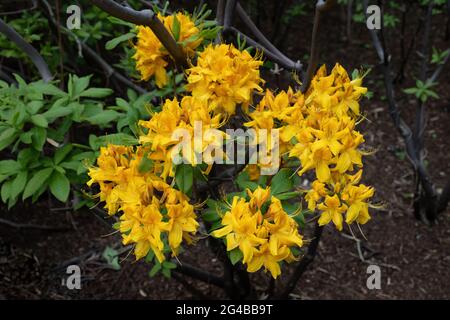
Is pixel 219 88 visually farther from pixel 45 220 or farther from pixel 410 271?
pixel 45 220

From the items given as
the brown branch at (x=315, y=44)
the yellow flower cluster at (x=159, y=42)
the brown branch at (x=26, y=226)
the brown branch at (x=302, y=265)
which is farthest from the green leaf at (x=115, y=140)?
the brown branch at (x=26, y=226)

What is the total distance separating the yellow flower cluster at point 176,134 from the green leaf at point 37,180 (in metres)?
0.57

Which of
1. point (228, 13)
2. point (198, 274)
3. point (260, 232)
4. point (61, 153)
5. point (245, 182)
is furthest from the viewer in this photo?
point (198, 274)

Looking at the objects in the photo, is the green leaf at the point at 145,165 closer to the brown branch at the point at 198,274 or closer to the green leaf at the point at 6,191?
the green leaf at the point at 6,191

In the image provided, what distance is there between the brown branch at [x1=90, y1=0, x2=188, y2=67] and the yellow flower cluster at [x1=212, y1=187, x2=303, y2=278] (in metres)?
0.55

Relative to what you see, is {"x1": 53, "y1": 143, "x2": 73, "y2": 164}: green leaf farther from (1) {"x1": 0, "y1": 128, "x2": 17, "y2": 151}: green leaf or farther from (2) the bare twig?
(2) the bare twig

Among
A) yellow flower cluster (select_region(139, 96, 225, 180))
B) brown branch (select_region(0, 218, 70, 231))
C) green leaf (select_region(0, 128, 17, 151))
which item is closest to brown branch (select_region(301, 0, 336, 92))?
yellow flower cluster (select_region(139, 96, 225, 180))

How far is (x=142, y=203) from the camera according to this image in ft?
5.00

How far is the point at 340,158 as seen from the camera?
1555 mm

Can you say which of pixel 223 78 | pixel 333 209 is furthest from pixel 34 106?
pixel 333 209

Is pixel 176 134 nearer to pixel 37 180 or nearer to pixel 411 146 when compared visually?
pixel 37 180

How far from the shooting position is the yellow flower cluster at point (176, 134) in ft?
4.73

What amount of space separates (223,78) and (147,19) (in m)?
0.27

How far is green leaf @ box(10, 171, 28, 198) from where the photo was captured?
190 centimetres
